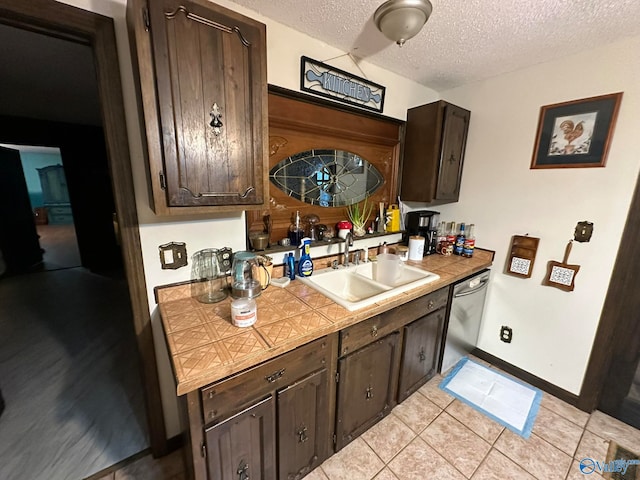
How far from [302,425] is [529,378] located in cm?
189

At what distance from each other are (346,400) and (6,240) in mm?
5750

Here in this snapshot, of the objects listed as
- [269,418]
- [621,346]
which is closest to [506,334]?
[621,346]

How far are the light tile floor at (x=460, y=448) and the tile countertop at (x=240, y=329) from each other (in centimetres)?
85

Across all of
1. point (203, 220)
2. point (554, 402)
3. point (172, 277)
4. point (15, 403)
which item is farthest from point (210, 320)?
point (554, 402)

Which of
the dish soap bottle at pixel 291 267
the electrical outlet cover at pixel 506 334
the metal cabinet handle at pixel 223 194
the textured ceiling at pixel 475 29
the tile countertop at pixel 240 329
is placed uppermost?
the textured ceiling at pixel 475 29

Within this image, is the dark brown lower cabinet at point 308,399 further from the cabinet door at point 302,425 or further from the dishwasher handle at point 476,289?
the dishwasher handle at point 476,289

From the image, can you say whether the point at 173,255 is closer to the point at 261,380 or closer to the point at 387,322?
the point at 261,380

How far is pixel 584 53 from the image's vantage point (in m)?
1.53

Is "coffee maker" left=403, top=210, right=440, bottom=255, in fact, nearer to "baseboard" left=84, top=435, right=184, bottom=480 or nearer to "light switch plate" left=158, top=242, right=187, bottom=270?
"light switch plate" left=158, top=242, right=187, bottom=270

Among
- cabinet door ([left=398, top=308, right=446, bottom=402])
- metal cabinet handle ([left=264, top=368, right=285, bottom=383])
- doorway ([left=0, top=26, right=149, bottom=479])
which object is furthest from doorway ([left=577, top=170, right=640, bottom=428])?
doorway ([left=0, top=26, right=149, bottom=479])

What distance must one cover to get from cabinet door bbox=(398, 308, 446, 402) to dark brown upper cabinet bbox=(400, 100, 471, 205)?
941 millimetres

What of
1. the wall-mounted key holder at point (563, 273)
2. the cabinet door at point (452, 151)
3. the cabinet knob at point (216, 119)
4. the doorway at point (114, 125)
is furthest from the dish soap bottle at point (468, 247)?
the doorway at point (114, 125)

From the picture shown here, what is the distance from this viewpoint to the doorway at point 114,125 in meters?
0.88

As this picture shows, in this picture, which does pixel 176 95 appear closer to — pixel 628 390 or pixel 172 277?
pixel 172 277
